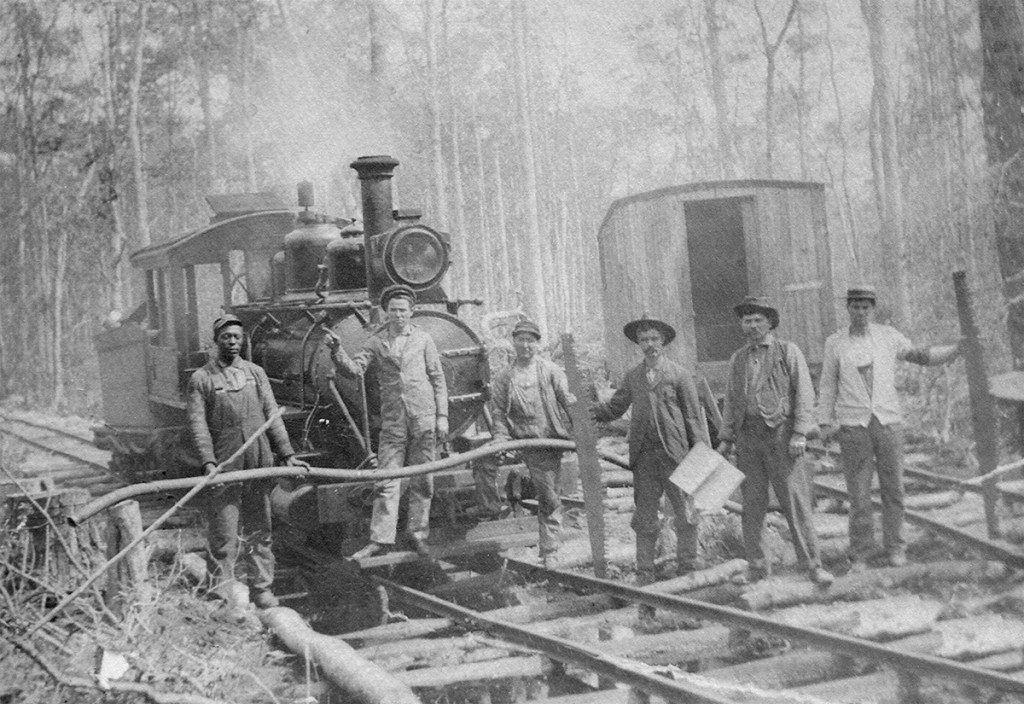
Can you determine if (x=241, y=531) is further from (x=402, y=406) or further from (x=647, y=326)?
(x=647, y=326)

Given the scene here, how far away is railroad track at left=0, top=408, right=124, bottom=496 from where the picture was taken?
31.8 ft

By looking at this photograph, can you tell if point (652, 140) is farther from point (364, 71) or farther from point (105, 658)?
point (105, 658)

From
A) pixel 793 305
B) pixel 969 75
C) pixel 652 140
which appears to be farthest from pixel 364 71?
pixel 652 140

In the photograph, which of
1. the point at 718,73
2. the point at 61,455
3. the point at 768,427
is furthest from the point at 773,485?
the point at 61,455

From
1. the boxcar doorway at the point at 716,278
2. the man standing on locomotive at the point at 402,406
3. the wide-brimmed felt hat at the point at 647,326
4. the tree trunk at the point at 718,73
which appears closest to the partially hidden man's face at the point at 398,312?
the man standing on locomotive at the point at 402,406

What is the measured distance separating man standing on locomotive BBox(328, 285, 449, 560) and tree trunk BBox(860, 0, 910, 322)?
4.33 metres

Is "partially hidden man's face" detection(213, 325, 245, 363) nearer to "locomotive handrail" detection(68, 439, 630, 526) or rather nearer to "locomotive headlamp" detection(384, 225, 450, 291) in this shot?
"locomotive handrail" detection(68, 439, 630, 526)

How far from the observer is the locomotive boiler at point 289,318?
20.6ft

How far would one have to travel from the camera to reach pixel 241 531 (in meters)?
5.46

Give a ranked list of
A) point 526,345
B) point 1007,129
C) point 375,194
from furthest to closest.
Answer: point 375,194, point 1007,129, point 526,345

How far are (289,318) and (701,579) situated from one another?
3.74 m

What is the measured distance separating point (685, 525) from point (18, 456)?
772 cm

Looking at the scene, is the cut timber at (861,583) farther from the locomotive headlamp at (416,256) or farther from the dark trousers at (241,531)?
the locomotive headlamp at (416,256)

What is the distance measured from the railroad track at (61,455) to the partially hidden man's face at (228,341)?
376 cm
